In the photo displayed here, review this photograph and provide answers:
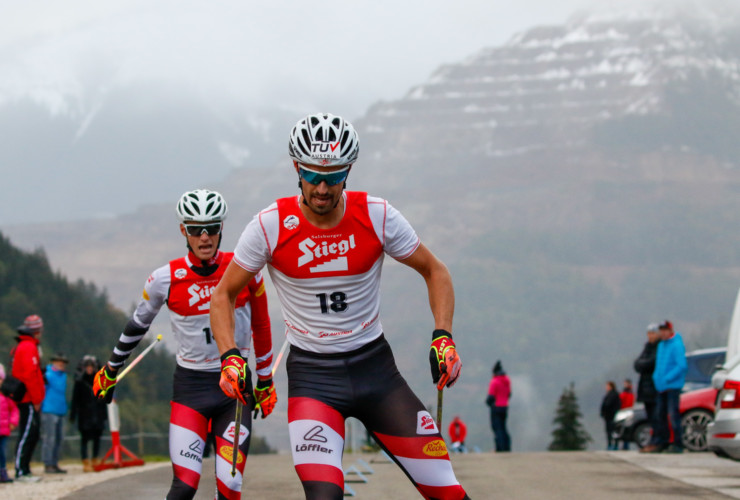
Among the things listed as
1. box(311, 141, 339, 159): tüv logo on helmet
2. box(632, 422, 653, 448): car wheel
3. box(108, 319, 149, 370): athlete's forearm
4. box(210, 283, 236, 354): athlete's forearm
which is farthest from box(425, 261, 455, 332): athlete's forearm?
box(632, 422, 653, 448): car wheel

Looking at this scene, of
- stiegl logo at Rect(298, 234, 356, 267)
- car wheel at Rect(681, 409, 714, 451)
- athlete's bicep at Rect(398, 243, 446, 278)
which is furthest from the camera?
car wheel at Rect(681, 409, 714, 451)

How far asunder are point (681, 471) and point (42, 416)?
9331 mm

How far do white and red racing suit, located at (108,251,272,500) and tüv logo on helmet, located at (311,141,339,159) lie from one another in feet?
7.16

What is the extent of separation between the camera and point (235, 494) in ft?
28.0

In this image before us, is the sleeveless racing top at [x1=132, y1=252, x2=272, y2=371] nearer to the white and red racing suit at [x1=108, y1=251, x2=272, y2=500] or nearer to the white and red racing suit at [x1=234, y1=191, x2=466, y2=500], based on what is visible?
the white and red racing suit at [x1=108, y1=251, x2=272, y2=500]

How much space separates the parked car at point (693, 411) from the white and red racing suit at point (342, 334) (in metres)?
15.7

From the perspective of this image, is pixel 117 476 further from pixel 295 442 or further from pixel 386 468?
pixel 295 442

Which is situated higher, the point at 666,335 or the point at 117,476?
the point at 666,335

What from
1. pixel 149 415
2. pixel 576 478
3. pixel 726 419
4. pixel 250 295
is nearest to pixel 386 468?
pixel 576 478

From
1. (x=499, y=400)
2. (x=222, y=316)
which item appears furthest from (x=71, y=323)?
(x=222, y=316)

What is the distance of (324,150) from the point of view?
665 centimetres

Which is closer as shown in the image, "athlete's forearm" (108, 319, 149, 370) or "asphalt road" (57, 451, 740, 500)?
"athlete's forearm" (108, 319, 149, 370)

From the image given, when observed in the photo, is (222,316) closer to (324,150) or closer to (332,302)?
(332,302)

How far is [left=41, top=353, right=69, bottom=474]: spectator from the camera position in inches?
732
